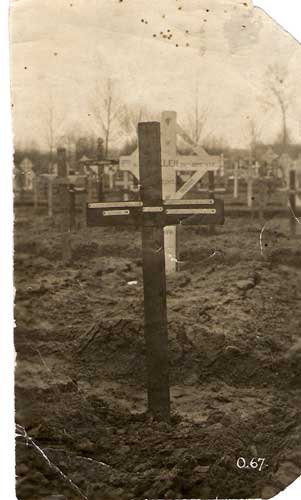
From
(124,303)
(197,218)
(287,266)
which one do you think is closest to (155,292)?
(124,303)

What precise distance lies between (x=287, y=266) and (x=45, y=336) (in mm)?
1079

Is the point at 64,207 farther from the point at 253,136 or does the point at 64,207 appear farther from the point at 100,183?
the point at 253,136

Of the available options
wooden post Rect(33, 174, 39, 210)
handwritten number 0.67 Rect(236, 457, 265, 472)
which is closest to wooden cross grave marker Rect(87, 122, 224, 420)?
wooden post Rect(33, 174, 39, 210)

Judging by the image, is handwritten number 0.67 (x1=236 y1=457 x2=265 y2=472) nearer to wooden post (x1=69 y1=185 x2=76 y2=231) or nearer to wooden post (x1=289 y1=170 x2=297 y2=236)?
wooden post (x1=289 y1=170 x2=297 y2=236)

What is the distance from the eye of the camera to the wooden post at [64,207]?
327 cm

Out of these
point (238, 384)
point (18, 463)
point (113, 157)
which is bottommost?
point (18, 463)

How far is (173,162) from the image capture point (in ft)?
10.6

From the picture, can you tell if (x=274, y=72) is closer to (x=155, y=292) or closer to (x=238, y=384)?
(x=155, y=292)

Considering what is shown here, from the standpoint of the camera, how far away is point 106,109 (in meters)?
3.22

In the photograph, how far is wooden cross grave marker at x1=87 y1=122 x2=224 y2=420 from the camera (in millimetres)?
3203

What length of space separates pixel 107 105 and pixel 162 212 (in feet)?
1.66

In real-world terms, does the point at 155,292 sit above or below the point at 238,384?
above

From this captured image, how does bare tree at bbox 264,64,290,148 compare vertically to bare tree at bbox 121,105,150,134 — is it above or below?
above

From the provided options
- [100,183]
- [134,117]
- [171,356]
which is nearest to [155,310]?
[171,356]
